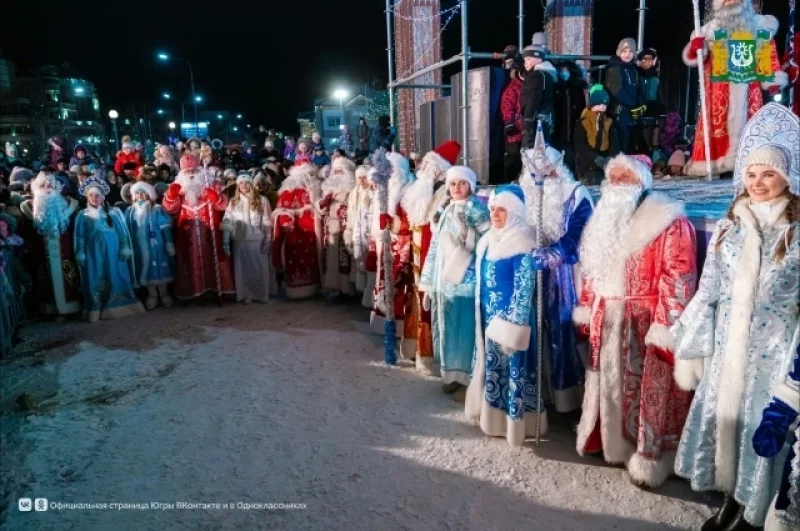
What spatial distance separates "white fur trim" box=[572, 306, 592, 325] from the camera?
3.65 meters

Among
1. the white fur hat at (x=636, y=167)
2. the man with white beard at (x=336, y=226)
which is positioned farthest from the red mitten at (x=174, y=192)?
the white fur hat at (x=636, y=167)

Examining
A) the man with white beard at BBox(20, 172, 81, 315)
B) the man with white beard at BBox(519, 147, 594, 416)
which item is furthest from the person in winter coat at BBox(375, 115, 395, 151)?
the man with white beard at BBox(519, 147, 594, 416)

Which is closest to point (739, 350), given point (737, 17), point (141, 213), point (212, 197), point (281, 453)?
point (281, 453)

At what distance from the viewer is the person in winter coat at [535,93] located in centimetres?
634

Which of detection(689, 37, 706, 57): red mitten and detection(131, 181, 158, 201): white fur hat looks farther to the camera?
detection(131, 181, 158, 201): white fur hat

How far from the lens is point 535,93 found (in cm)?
635

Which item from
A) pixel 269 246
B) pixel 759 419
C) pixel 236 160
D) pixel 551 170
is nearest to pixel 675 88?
pixel 236 160

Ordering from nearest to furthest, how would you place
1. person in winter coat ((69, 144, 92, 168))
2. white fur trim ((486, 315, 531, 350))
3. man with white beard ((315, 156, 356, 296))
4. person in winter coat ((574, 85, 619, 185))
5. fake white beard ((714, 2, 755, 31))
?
white fur trim ((486, 315, 531, 350))
fake white beard ((714, 2, 755, 31))
person in winter coat ((574, 85, 619, 185))
man with white beard ((315, 156, 356, 296))
person in winter coat ((69, 144, 92, 168))

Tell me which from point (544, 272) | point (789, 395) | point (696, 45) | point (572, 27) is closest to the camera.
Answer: point (789, 395)

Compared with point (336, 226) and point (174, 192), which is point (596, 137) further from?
point (174, 192)

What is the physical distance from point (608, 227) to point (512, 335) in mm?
911

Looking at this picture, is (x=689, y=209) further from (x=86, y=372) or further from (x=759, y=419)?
(x=86, y=372)

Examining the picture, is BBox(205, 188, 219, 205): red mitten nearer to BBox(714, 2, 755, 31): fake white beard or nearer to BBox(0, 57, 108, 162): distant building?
BBox(714, 2, 755, 31): fake white beard

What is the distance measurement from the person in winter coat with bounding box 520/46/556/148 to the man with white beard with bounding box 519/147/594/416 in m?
2.39
